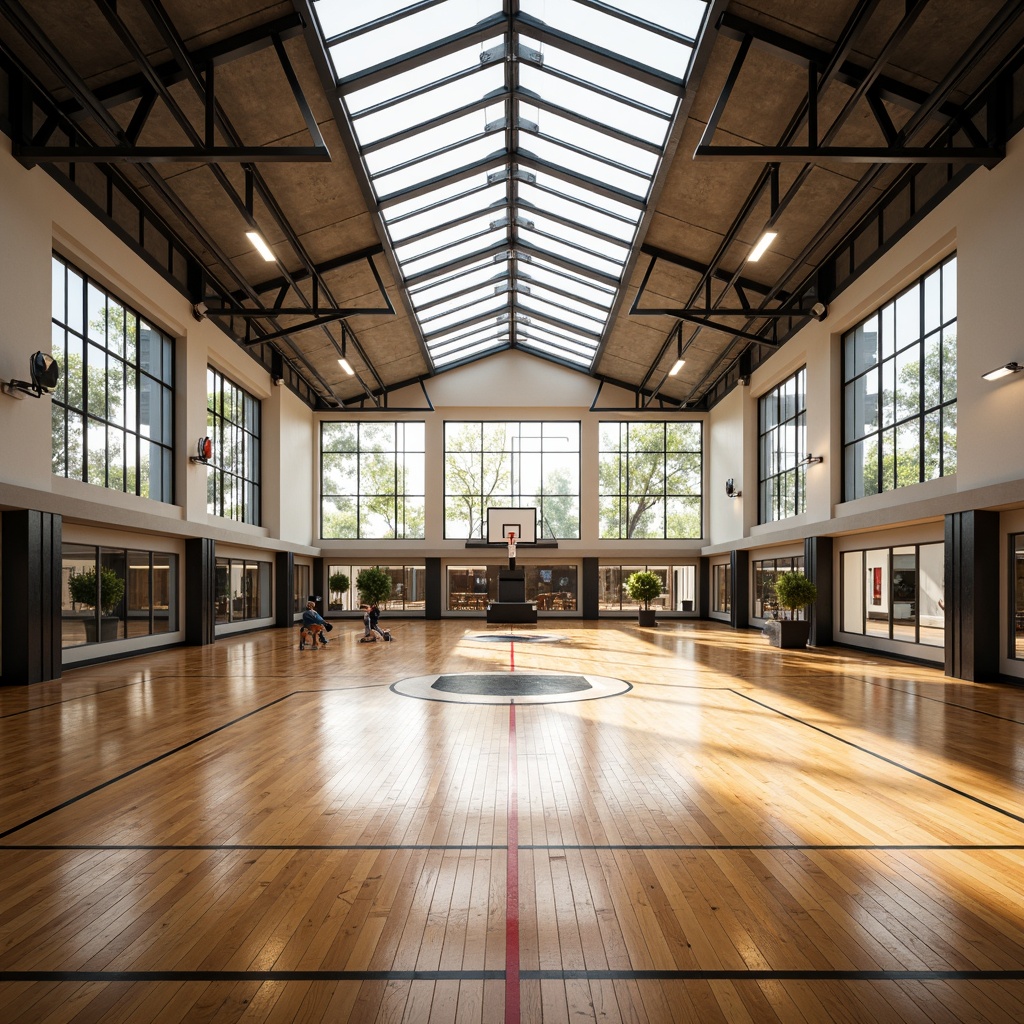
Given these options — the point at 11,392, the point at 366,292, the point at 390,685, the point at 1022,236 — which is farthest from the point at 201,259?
the point at 1022,236

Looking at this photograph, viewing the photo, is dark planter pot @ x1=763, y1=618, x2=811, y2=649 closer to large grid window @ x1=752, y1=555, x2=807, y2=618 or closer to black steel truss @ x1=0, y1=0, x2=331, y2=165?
large grid window @ x1=752, y1=555, x2=807, y2=618

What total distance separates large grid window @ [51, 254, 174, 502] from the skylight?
5.80 m

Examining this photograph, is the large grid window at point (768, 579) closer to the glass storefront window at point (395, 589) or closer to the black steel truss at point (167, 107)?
the glass storefront window at point (395, 589)

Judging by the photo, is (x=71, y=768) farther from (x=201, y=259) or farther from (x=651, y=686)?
(x=201, y=259)

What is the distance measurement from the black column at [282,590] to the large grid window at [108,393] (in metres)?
8.20

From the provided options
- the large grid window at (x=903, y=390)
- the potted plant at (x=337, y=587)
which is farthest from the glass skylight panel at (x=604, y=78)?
the potted plant at (x=337, y=587)

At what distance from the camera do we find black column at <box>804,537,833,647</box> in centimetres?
1920

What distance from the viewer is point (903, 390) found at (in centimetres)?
1573

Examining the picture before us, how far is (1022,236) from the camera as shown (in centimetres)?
1131

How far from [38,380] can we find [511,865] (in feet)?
35.7

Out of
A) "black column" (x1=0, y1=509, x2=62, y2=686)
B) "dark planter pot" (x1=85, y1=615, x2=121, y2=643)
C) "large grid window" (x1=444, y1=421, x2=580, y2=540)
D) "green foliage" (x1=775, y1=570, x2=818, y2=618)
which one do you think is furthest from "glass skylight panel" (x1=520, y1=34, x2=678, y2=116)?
"large grid window" (x1=444, y1=421, x2=580, y2=540)

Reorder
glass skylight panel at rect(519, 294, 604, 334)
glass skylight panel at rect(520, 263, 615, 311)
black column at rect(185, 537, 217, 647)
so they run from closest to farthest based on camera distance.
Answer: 1. black column at rect(185, 537, 217, 647)
2. glass skylight panel at rect(520, 263, 615, 311)
3. glass skylight panel at rect(519, 294, 604, 334)

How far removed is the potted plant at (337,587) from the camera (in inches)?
1142

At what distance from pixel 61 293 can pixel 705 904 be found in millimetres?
14310
